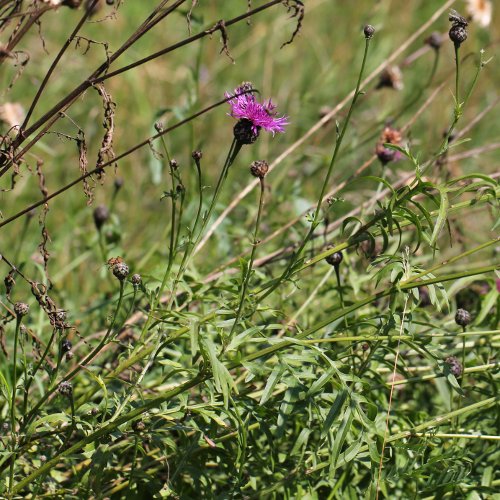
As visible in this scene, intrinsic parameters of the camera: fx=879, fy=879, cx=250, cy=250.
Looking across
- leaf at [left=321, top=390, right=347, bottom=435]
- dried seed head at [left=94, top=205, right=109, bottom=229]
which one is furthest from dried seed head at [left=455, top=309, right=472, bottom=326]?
→ dried seed head at [left=94, top=205, right=109, bottom=229]

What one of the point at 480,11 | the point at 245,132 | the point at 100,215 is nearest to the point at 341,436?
the point at 245,132

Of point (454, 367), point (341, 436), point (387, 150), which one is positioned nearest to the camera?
point (341, 436)

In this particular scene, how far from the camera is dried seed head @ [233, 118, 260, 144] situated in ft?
4.49

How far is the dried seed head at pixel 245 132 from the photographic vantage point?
137 cm

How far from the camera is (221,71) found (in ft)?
14.9

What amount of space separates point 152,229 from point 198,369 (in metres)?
1.85

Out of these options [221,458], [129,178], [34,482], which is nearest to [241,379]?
[221,458]

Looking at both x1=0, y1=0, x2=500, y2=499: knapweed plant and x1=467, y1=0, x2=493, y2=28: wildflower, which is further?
x1=467, y1=0, x2=493, y2=28: wildflower

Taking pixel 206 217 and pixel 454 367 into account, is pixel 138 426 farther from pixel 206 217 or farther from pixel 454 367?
pixel 454 367

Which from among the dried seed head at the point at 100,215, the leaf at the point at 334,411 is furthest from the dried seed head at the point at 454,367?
the dried seed head at the point at 100,215

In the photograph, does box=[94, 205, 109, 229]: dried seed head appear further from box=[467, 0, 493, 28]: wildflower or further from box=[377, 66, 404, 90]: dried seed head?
box=[467, 0, 493, 28]: wildflower

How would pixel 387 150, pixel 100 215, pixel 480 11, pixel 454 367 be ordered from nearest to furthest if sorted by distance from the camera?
pixel 454 367 < pixel 387 150 < pixel 100 215 < pixel 480 11

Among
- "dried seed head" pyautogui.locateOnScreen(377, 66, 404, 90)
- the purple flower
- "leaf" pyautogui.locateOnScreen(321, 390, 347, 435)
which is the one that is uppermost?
"dried seed head" pyautogui.locateOnScreen(377, 66, 404, 90)

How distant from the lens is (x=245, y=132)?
1.37 m
